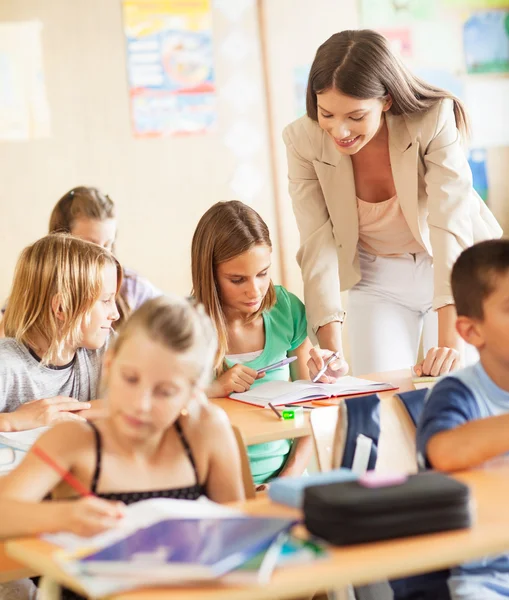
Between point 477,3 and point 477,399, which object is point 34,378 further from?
point 477,3

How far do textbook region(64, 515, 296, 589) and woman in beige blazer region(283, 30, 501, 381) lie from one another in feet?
4.35

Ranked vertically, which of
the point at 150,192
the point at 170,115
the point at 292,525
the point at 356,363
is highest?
the point at 170,115

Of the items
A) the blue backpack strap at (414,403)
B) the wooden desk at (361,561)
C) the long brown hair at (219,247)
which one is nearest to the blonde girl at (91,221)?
the long brown hair at (219,247)

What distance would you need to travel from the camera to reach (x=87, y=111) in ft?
13.9

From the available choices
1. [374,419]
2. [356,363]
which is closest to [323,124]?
[356,363]

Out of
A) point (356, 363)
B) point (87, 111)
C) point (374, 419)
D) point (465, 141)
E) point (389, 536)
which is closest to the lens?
point (389, 536)

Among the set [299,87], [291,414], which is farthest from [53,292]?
[299,87]

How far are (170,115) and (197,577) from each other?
3.67 m

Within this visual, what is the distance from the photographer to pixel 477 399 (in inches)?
58.6

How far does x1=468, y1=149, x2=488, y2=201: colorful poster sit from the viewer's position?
190 inches

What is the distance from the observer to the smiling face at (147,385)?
1.31m

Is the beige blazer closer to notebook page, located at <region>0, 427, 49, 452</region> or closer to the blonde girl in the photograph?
the blonde girl

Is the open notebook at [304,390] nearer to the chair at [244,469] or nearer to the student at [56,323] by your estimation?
the student at [56,323]

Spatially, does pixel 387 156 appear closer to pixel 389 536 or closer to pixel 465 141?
pixel 465 141
